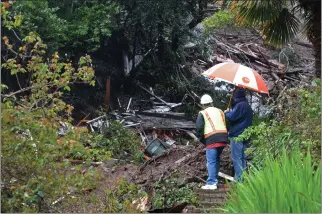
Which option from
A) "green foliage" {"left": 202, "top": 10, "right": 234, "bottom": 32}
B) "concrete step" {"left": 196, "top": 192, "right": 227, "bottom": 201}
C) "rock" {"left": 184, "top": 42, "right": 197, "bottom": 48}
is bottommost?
"concrete step" {"left": 196, "top": 192, "right": 227, "bottom": 201}

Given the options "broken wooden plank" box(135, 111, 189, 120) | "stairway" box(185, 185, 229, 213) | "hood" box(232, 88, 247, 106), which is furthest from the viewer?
"broken wooden plank" box(135, 111, 189, 120)

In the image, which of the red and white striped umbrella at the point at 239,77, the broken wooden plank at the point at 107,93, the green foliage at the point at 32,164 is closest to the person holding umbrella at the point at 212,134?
the red and white striped umbrella at the point at 239,77

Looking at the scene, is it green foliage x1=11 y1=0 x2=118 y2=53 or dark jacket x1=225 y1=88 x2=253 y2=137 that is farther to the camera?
green foliage x1=11 y1=0 x2=118 y2=53

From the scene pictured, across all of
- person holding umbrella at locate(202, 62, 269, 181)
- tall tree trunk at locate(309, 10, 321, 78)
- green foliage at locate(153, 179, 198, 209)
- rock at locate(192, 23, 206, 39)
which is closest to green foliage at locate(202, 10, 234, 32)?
rock at locate(192, 23, 206, 39)

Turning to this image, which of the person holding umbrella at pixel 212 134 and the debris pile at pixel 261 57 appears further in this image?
the debris pile at pixel 261 57

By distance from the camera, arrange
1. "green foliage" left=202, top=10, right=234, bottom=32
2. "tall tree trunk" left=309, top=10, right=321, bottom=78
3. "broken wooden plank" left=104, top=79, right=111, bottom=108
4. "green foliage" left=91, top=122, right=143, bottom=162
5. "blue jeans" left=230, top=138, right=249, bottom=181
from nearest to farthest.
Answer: "blue jeans" left=230, top=138, right=249, bottom=181, "tall tree trunk" left=309, top=10, right=321, bottom=78, "green foliage" left=91, top=122, right=143, bottom=162, "green foliage" left=202, top=10, right=234, bottom=32, "broken wooden plank" left=104, top=79, right=111, bottom=108

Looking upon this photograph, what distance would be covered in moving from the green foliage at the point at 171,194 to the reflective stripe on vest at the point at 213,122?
108 cm

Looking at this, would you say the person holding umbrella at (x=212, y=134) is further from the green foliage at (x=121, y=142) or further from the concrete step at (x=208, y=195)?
the green foliage at (x=121, y=142)

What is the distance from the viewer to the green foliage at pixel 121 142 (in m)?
15.8

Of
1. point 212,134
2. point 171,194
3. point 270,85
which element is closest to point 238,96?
point 212,134

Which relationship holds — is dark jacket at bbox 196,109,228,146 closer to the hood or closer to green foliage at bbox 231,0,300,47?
the hood

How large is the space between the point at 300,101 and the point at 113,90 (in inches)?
477

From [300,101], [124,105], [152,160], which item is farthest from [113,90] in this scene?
[300,101]

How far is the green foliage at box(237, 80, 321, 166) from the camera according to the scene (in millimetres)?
8039
